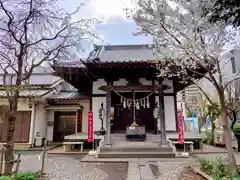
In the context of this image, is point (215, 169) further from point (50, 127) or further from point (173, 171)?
point (50, 127)

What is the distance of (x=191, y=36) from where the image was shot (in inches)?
178

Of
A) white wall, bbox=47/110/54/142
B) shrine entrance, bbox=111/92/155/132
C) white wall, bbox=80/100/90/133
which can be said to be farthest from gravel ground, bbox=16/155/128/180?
white wall, bbox=47/110/54/142

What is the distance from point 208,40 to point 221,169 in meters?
3.14

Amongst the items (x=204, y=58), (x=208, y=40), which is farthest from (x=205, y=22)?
(x=204, y=58)

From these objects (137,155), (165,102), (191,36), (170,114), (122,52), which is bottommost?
(137,155)

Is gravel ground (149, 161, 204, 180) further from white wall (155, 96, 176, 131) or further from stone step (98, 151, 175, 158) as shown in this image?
white wall (155, 96, 176, 131)

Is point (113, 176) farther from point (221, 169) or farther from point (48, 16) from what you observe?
point (48, 16)

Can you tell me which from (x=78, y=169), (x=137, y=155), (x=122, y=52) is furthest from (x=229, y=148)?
(x=122, y=52)

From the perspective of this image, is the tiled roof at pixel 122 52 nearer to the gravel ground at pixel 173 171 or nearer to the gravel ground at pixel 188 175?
the gravel ground at pixel 173 171

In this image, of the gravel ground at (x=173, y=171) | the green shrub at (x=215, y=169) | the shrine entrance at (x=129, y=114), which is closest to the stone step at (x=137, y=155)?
the gravel ground at (x=173, y=171)

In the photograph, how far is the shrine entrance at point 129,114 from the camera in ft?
32.1

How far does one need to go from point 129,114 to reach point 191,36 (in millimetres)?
6188

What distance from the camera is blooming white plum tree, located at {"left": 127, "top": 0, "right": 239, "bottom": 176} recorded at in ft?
14.2

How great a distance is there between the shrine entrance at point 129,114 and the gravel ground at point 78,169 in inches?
143
